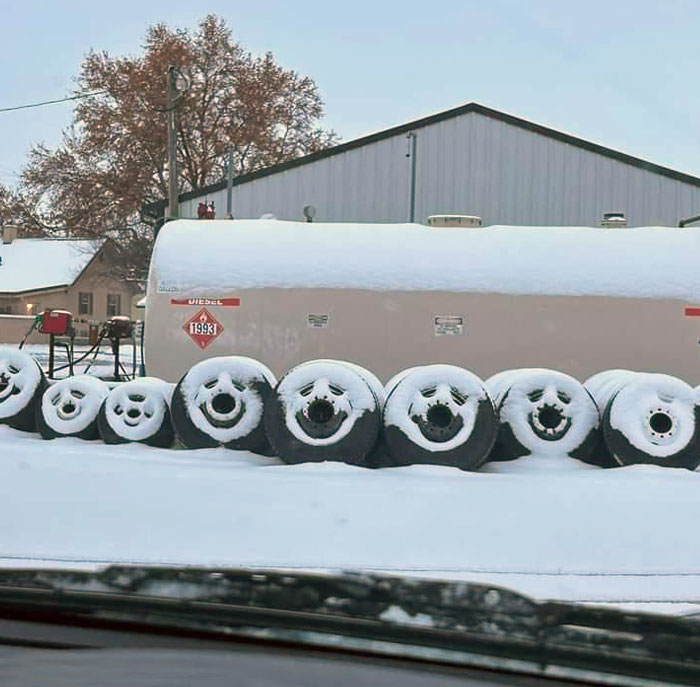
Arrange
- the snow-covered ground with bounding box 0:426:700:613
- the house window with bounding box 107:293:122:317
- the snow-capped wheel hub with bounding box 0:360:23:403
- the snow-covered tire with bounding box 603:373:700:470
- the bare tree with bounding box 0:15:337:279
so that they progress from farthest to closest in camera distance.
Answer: the house window with bounding box 107:293:122:317 → the bare tree with bounding box 0:15:337:279 → the snow-capped wheel hub with bounding box 0:360:23:403 → the snow-covered tire with bounding box 603:373:700:470 → the snow-covered ground with bounding box 0:426:700:613

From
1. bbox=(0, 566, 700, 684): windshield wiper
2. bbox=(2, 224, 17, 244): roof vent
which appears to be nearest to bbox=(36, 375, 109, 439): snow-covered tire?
bbox=(0, 566, 700, 684): windshield wiper

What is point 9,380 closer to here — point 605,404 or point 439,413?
point 439,413

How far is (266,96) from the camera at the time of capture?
1686 inches

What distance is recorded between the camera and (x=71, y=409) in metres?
7.64

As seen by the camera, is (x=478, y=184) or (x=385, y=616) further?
(x=478, y=184)

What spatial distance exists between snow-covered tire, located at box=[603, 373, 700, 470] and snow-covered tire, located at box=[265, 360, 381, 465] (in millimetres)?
1991

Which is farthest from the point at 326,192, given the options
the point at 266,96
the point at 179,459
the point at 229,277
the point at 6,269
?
the point at 6,269

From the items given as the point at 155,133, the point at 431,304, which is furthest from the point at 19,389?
the point at 155,133

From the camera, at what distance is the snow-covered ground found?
171 inches

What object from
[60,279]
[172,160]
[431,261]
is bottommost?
[431,261]

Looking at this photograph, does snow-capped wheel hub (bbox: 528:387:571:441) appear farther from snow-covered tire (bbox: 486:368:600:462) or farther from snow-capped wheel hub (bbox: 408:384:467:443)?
snow-capped wheel hub (bbox: 408:384:467:443)

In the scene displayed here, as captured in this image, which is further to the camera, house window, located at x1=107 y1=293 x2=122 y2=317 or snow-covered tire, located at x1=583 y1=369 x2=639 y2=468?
house window, located at x1=107 y1=293 x2=122 y2=317

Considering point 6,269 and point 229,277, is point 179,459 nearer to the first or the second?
point 229,277

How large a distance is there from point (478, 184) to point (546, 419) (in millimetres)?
17163
